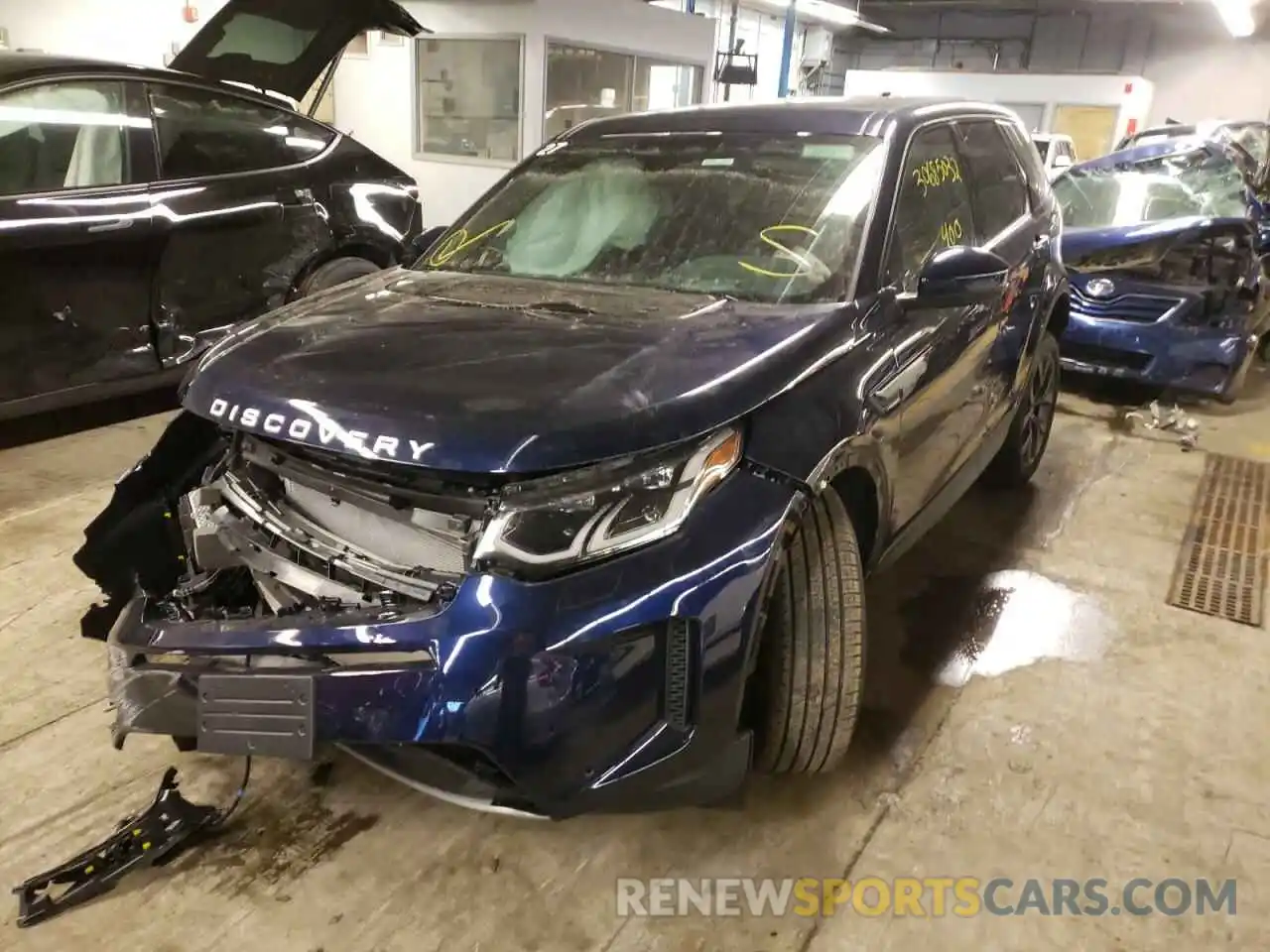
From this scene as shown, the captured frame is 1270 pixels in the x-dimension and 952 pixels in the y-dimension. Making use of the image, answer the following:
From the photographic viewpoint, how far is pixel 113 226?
3873 mm

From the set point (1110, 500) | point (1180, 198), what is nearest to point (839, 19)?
point (1180, 198)

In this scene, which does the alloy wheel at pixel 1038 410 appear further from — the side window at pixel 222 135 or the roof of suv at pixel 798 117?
the side window at pixel 222 135

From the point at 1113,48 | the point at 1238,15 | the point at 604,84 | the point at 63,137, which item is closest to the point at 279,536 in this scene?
the point at 63,137

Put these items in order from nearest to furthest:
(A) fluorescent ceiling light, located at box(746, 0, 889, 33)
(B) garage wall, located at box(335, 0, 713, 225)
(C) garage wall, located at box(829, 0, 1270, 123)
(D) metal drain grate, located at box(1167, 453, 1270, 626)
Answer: (D) metal drain grate, located at box(1167, 453, 1270, 626), (B) garage wall, located at box(335, 0, 713, 225), (A) fluorescent ceiling light, located at box(746, 0, 889, 33), (C) garage wall, located at box(829, 0, 1270, 123)

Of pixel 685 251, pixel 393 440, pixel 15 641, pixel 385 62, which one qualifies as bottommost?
pixel 15 641

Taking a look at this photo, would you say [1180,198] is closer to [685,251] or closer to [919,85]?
[685,251]

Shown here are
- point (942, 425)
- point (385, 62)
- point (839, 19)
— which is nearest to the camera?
point (942, 425)

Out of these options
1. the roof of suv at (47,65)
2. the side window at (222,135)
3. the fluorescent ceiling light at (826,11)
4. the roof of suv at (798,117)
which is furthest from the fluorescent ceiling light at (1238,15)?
the roof of suv at (47,65)

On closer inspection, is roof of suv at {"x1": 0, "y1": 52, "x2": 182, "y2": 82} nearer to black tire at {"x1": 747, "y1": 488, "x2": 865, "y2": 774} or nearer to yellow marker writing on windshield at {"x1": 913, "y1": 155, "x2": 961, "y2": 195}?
yellow marker writing on windshield at {"x1": 913, "y1": 155, "x2": 961, "y2": 195}

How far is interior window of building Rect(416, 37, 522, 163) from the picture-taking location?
31.8 ft

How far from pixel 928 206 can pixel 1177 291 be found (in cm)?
369

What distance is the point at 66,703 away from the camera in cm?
253

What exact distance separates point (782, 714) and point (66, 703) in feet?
6.09

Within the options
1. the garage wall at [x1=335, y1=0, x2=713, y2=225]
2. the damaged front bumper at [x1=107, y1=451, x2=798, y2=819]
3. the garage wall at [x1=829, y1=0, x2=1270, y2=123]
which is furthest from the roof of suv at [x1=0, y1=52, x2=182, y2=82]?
the garage wall at [x1=829, y1=0, x2=1270, y2=123]
